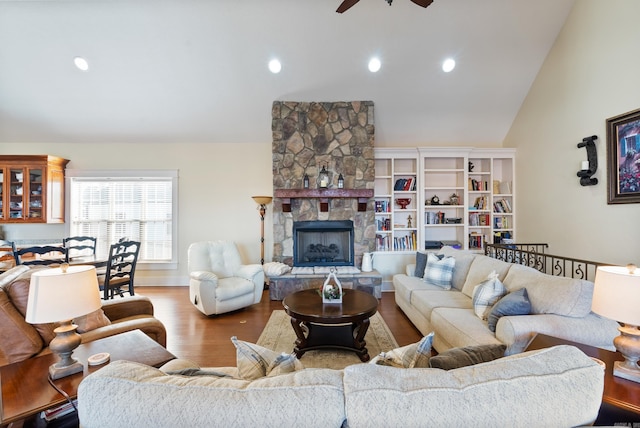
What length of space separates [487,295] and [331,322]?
135cm

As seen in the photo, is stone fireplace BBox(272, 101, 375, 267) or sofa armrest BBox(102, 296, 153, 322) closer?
sofa armrest BBox(102, 296, 153, 322)

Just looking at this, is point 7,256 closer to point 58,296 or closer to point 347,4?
point 58,296

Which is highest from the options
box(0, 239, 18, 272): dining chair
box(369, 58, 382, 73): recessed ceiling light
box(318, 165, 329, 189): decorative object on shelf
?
box(369, 58, 382, 73): recessed ceiling light

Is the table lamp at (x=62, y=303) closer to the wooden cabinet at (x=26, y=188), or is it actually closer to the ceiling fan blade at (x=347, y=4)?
the ceiling fan blade at (x=347, y=4)

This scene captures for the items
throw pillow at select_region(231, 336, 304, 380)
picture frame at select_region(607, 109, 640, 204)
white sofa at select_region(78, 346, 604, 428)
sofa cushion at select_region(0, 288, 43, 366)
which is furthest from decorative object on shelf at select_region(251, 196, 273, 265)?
picture frame at select_region(607, 109, 640, 204)

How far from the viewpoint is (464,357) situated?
4.18 ft

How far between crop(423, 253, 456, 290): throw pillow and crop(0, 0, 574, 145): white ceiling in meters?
2.75

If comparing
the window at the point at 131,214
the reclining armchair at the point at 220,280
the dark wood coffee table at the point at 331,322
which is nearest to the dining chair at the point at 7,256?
the window at the point at 131,214

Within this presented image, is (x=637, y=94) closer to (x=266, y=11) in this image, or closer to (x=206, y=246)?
(x=266, y=11)

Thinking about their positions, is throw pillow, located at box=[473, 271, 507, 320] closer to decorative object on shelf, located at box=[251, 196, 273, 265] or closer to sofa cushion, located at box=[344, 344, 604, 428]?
sofa cushion, located at box=[344, 344, 604, 428]

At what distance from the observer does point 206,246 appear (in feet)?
14.0

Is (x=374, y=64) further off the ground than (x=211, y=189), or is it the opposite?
(x=374, y=64)

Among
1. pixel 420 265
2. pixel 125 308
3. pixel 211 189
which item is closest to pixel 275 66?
pixel 211 189

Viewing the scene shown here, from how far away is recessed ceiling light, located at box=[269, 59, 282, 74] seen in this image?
4301mm
